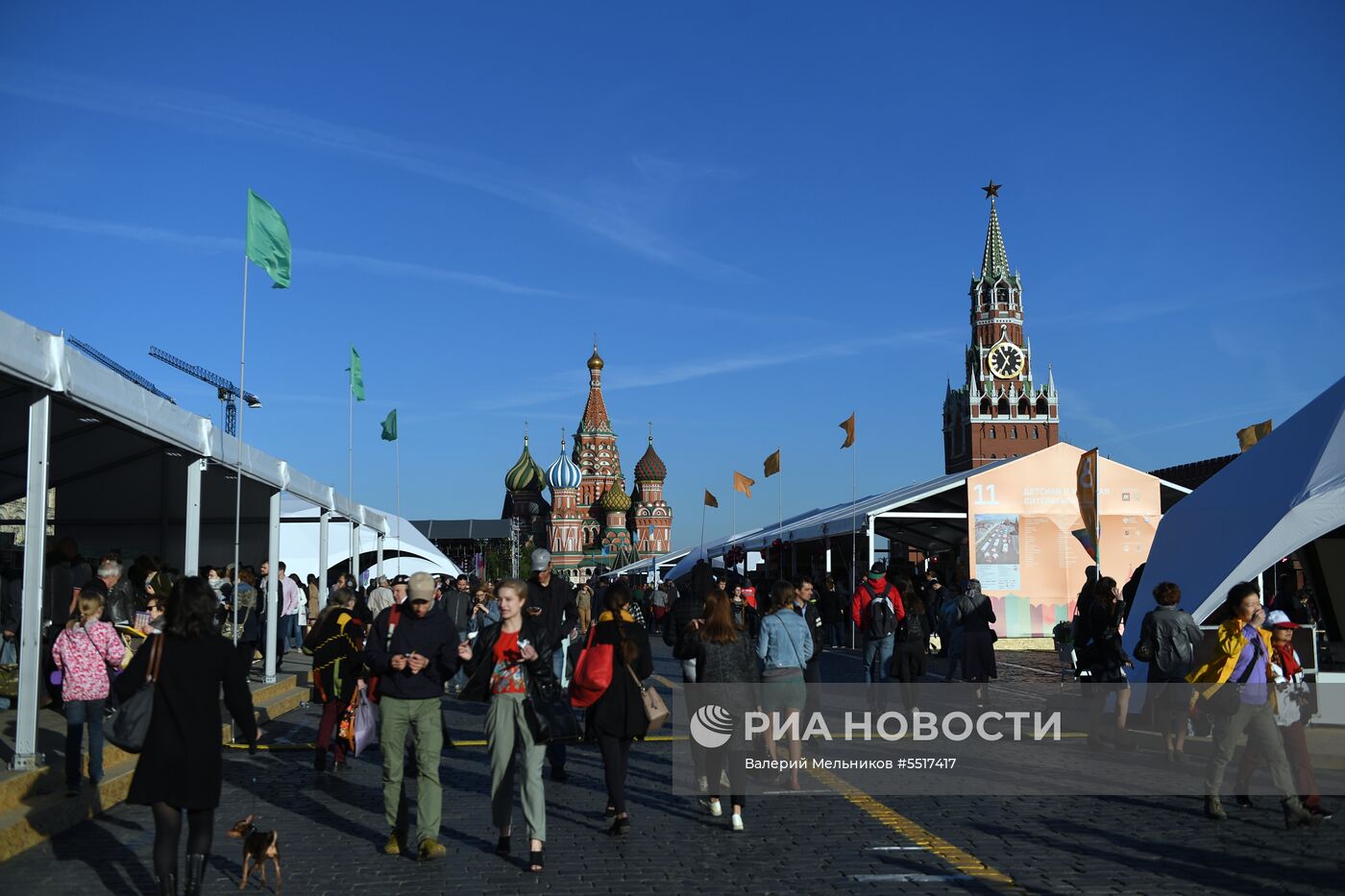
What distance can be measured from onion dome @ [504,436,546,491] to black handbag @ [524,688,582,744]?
12972 cm

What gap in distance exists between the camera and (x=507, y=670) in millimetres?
7168

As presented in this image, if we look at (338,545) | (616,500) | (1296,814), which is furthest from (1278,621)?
(616,500)

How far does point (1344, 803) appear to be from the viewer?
871 centimetres

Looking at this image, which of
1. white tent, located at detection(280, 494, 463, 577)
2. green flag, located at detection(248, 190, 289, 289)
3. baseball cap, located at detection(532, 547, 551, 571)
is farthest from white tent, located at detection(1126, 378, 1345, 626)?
white tent, located at detection(280, 494, 463, 577)

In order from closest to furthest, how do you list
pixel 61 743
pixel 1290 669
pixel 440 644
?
pixel 440 644 < pixel 1290 669 < pixel 61 743

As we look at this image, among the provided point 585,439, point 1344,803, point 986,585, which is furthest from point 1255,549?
point 585,439

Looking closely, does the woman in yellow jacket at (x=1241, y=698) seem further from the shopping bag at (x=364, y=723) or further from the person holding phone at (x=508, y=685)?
the shopping bag at (x=364, y=723)

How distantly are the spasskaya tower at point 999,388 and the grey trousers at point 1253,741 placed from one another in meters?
122

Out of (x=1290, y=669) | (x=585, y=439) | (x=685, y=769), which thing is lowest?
(x=685, y=769)

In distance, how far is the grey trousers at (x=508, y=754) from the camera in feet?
22.8

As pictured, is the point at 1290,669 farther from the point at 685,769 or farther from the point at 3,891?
the point at 3,891

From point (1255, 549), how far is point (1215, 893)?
305 inches

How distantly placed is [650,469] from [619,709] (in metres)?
123

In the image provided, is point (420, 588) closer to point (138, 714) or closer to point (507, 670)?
point (507, 670)
